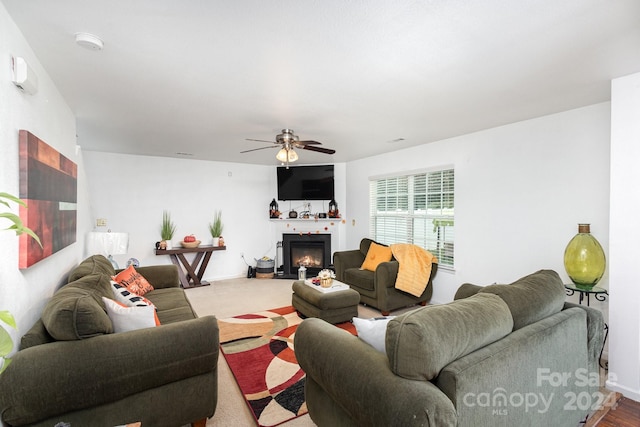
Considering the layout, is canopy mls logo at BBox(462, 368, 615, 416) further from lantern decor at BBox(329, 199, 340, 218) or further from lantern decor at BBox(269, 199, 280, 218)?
lantern decor at BBox(269, 199, 280, 218)

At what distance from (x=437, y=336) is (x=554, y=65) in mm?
2128

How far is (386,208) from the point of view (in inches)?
212

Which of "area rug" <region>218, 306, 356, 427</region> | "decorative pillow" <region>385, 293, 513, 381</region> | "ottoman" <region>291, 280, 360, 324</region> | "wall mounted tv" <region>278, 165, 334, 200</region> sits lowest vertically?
"area rug" <region>218, 306, 356, 427</region>

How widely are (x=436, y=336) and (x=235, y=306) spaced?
3721mm

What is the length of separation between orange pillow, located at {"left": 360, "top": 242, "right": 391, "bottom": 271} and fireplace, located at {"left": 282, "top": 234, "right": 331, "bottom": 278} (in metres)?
1.59

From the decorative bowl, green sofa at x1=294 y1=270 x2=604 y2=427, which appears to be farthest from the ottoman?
the decorative bowl

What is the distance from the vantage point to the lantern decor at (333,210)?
6.20 m

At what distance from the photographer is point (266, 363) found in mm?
2734

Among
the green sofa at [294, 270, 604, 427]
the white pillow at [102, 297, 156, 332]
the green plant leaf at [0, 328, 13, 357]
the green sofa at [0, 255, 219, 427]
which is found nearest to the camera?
the green plant leaf at [0, 328, 13, 357]

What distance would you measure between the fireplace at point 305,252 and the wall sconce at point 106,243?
3.12 metres

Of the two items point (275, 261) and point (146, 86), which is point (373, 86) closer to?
point (146, 86)

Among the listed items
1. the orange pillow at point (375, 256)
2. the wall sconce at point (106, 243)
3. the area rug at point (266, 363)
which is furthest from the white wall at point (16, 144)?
the orange pillow at point (375, 256)

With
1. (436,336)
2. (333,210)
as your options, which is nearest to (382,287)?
(333,210)

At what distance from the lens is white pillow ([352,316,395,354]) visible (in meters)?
1.49
